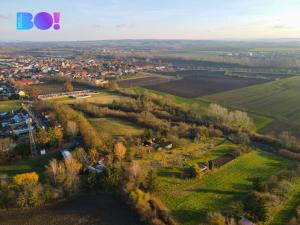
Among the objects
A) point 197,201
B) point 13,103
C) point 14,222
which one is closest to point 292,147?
point 197,201

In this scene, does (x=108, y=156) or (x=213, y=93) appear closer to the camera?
(x=108, y=156)

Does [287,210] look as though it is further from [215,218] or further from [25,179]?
[25,179]

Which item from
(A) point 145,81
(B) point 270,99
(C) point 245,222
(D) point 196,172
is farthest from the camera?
(A) point 145,81

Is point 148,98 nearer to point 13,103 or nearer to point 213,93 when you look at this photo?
point 213,93

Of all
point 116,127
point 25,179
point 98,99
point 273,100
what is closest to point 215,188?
point 25,179

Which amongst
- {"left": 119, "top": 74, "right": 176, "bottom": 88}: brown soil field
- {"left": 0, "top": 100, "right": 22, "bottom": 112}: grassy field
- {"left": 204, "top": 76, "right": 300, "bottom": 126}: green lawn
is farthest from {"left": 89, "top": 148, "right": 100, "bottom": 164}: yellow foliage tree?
{"left": 119, "top": 74, "right": 176, "bottom": 88}: brown soil field
